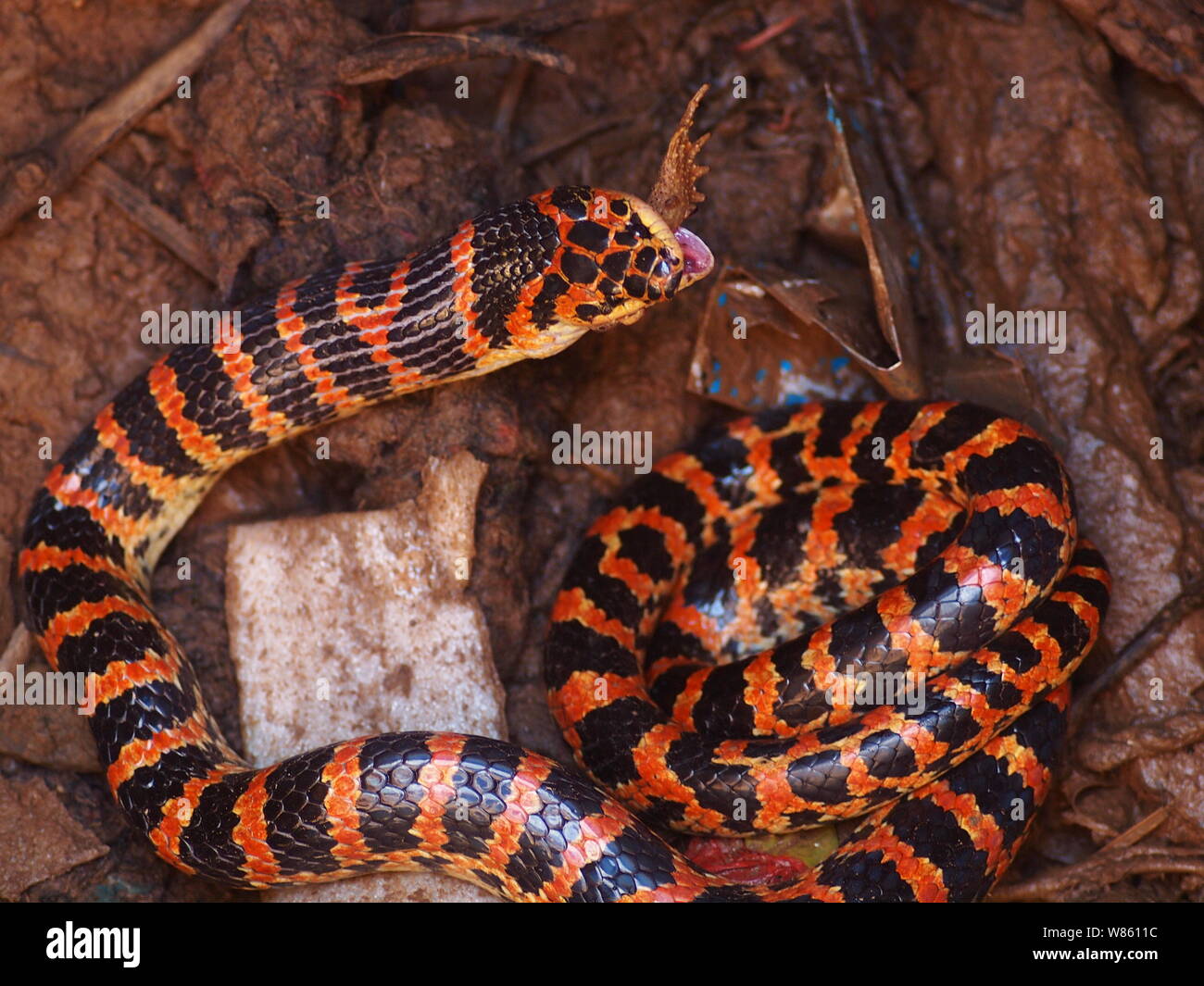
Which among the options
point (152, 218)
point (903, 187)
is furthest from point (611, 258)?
point (152, 218)

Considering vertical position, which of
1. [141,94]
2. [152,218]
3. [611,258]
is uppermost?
[141,94]

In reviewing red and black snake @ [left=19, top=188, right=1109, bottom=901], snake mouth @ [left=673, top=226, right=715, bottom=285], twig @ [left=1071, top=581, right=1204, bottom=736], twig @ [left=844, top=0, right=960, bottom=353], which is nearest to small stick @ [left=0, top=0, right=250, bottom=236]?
red and black snake @ [left=19, top=188, right=1109, bottom=901]

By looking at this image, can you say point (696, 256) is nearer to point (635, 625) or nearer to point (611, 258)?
point (611, 258)

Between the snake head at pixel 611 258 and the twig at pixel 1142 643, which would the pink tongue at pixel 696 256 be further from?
the twig at pixel 1142 643

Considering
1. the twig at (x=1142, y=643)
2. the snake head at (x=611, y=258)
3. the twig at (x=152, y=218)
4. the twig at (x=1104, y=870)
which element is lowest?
the twig at (x=1104, y=870)

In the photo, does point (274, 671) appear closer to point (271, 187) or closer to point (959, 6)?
point (271, 187)

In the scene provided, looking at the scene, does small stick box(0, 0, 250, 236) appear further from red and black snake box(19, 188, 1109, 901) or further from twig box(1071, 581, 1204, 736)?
twig box(1071, 581, 1204, 736)

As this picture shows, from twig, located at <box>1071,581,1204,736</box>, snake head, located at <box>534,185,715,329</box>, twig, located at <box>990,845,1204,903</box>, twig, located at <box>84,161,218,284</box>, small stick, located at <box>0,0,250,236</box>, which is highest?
small stick, located at <box>0,0,250,236</box>

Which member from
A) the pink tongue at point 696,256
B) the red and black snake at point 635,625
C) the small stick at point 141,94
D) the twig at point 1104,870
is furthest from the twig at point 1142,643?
the small stick at point 141,94
